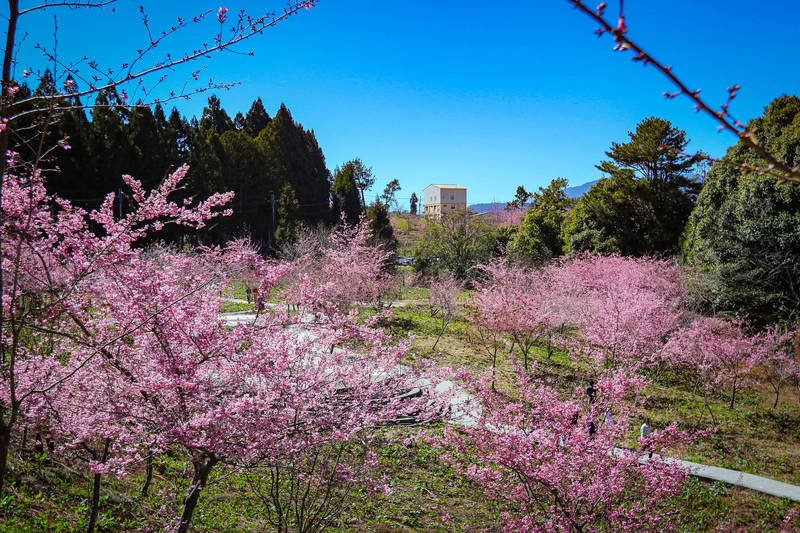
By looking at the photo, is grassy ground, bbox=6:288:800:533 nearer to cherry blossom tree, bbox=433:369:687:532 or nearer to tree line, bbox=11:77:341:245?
cherry blossom tree, bbox=433:369:687:532

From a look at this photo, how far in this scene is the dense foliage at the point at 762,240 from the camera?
533 inches

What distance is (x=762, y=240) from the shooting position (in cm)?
1396

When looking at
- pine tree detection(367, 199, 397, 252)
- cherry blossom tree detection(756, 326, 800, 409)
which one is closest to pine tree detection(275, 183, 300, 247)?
pine tree detection(367, 199, 397, 252)

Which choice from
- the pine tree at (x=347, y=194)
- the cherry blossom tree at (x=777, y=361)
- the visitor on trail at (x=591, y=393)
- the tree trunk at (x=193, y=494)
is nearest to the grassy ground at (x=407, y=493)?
the tree trunk at (x=193, y=494)

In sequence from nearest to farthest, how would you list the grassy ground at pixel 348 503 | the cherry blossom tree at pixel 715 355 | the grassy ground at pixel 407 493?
the grassy ground at pixel 348 503 → the grassy ground at pixel 407 493 → the cherry blossom tree at pixel 715 355

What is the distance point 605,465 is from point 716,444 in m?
6.52

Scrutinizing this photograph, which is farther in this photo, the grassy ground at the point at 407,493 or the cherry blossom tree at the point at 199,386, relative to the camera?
the grassy ground at the point at 407,493

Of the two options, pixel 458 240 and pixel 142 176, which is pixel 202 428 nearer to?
pixel 458 240

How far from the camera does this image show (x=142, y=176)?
80.9 feet

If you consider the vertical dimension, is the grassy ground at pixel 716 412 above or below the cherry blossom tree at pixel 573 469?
below

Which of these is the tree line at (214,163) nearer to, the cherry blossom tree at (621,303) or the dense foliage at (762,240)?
the cherry blossom tree at (621,303)

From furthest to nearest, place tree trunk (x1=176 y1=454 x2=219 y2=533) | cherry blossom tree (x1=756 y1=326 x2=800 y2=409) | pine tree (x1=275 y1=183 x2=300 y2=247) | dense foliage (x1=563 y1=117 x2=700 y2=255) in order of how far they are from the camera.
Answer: pine tree (x1=275 y1=183 x2=300 y2=247) → dense foliage (x1=563 y1=117 x2=700 y2=255) → cherry blossom tree (x1=756 y1=326 x2=800 y2=409) → tree trunk (x1=176 y1=454 x2=219 y2=533)

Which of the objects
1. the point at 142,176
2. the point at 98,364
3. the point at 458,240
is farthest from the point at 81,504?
the point at 142,176

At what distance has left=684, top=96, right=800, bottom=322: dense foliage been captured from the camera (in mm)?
13539
